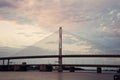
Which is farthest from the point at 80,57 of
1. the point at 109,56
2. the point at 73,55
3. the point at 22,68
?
the point at 22,68

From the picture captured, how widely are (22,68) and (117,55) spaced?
116 feet

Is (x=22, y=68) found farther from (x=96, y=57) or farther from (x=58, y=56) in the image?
(x=96, y=57)

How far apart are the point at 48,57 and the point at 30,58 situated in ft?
17.3

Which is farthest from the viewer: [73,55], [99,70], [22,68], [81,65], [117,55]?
[22,68]

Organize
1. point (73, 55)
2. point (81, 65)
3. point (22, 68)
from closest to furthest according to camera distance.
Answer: point (73, 55), point (81, 65), point (22, 68)

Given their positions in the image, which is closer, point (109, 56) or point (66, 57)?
point (109, 56)

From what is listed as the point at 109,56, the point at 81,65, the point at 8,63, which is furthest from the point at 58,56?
the point at 8,63

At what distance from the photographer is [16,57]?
3268 inches

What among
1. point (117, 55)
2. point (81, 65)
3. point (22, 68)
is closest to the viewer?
point (117, 55)

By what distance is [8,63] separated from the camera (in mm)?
94250

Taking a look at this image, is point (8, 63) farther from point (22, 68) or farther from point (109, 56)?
point (109, 56)

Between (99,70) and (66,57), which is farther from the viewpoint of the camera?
(99,70)

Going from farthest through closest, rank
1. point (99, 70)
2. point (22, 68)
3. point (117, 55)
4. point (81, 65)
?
point (22, 68)
point (99, 70)
point (81, 65)
point (117, 55)

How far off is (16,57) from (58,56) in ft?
38.8
